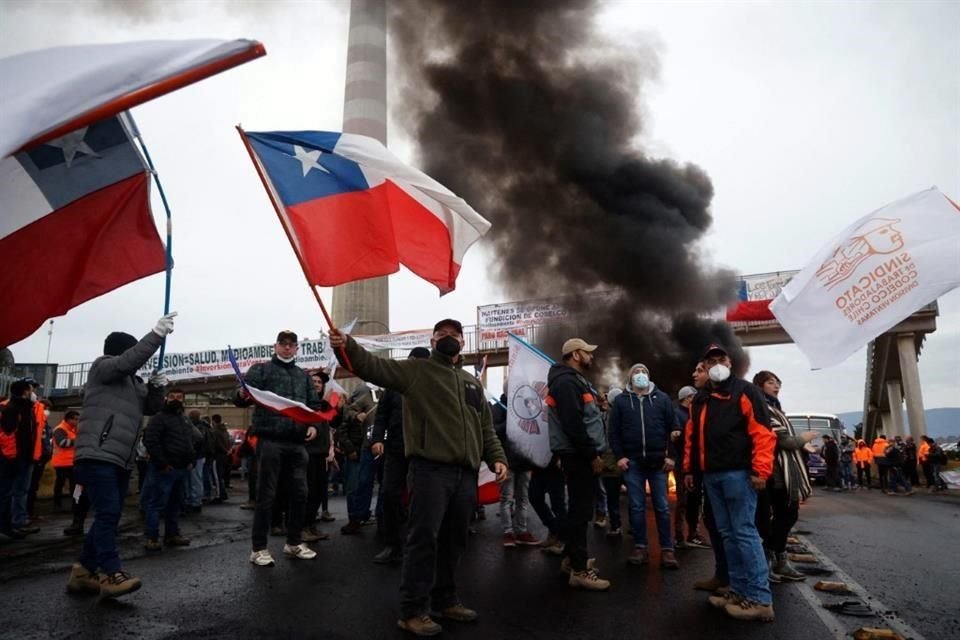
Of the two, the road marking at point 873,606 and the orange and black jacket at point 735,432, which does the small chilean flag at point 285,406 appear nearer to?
the orange and black jacket at point 735,432

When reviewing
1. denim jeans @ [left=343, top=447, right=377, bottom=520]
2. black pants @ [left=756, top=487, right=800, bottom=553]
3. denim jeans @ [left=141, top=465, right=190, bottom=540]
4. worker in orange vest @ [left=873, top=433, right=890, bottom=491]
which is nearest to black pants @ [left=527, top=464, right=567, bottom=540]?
black pants @ [left=756, top=487, right=800, bottom=553]

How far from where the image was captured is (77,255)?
422 cm

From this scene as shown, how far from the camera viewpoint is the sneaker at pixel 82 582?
418cm

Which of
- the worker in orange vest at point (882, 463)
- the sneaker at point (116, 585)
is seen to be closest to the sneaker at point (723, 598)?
the sneaker at point (116, 585)

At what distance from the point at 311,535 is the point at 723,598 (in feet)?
13.2

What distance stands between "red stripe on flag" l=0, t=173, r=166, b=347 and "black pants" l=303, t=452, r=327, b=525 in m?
3.11

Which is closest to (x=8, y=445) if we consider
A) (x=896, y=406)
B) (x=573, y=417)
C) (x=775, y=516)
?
(x=573, y=417)

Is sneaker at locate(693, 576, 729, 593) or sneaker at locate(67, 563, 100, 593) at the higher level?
sneaker at locate(67, 563, 100, 593)

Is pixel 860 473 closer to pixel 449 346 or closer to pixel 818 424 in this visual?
pixel 818 424

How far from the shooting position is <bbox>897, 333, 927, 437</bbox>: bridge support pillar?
863 inches

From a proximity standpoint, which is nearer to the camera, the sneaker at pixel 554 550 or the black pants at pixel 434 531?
the black pants at pixel 434 531

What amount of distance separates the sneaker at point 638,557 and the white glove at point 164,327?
12.9 feet

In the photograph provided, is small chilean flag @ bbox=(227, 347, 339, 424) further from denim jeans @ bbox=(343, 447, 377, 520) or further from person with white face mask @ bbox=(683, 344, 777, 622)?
person with white face mask @ bbox=(683, 344, 777, 622)

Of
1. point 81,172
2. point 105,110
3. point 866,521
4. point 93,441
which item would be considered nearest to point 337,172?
point 81,172
